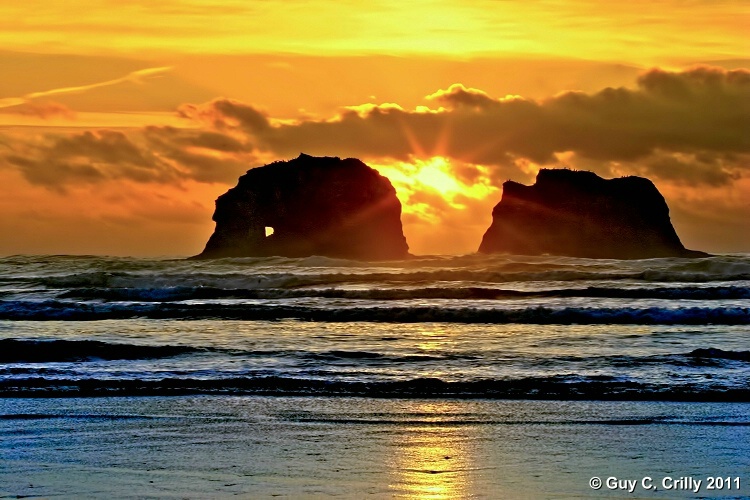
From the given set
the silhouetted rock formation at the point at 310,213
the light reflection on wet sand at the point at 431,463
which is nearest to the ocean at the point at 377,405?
the light reflection on wet sand at the point at 431,463

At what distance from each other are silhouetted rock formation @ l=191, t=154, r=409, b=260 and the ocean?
8803 centimetres

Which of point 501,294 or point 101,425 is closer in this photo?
point 101,425

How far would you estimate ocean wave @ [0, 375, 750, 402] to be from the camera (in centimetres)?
1057

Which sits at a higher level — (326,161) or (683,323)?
(326,161)

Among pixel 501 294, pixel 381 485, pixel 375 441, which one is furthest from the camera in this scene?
pixel 501 294

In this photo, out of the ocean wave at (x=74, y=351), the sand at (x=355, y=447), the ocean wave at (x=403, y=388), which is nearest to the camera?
the sand at (x=355, y=447)

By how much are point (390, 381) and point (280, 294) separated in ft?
63.6

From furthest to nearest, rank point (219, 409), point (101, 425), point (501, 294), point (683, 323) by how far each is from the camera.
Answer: point (501, 294) < point (683, 323) < point (219, 409) < point (101, 425)

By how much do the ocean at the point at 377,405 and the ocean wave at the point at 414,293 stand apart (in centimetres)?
567

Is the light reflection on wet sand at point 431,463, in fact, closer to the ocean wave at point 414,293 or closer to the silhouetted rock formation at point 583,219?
the ocean wave at point 414,293

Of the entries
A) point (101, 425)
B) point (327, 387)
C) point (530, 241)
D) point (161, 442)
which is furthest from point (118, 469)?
point (530, 241)

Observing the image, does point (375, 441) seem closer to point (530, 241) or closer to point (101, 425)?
point (101, 425)

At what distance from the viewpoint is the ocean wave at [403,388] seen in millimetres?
10570

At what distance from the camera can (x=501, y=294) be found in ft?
96.4
